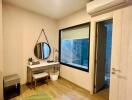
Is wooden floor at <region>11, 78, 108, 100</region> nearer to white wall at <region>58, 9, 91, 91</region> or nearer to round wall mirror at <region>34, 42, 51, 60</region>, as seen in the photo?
white wall at <region>58, 9, 91, 91</region>

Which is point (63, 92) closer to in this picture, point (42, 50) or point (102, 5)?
point (42, 50)

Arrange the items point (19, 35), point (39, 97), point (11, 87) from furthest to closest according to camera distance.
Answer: point (19, 35) → point (11, 87) → point (39, 97)

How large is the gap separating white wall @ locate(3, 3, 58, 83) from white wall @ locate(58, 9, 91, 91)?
2.92ft

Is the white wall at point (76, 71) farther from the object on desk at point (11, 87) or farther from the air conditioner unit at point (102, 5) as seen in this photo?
the object on desk at point (11, 87)

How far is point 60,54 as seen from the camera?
4.38m

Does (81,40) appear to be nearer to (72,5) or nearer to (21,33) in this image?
(72,5)

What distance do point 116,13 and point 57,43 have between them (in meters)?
2.74

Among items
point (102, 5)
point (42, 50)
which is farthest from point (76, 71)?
point (102, 5)

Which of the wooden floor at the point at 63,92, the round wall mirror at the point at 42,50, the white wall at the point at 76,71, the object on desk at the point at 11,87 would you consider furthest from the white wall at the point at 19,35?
the white wall at the point at 76,71

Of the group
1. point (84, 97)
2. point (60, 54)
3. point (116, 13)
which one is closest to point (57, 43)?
point (60, 54)

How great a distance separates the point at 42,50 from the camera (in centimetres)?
404

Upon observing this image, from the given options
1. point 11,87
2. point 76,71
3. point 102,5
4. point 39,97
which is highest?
point 102,5

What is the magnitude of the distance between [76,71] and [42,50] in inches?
60.5

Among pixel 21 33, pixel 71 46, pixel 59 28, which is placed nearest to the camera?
pixel 21 33
